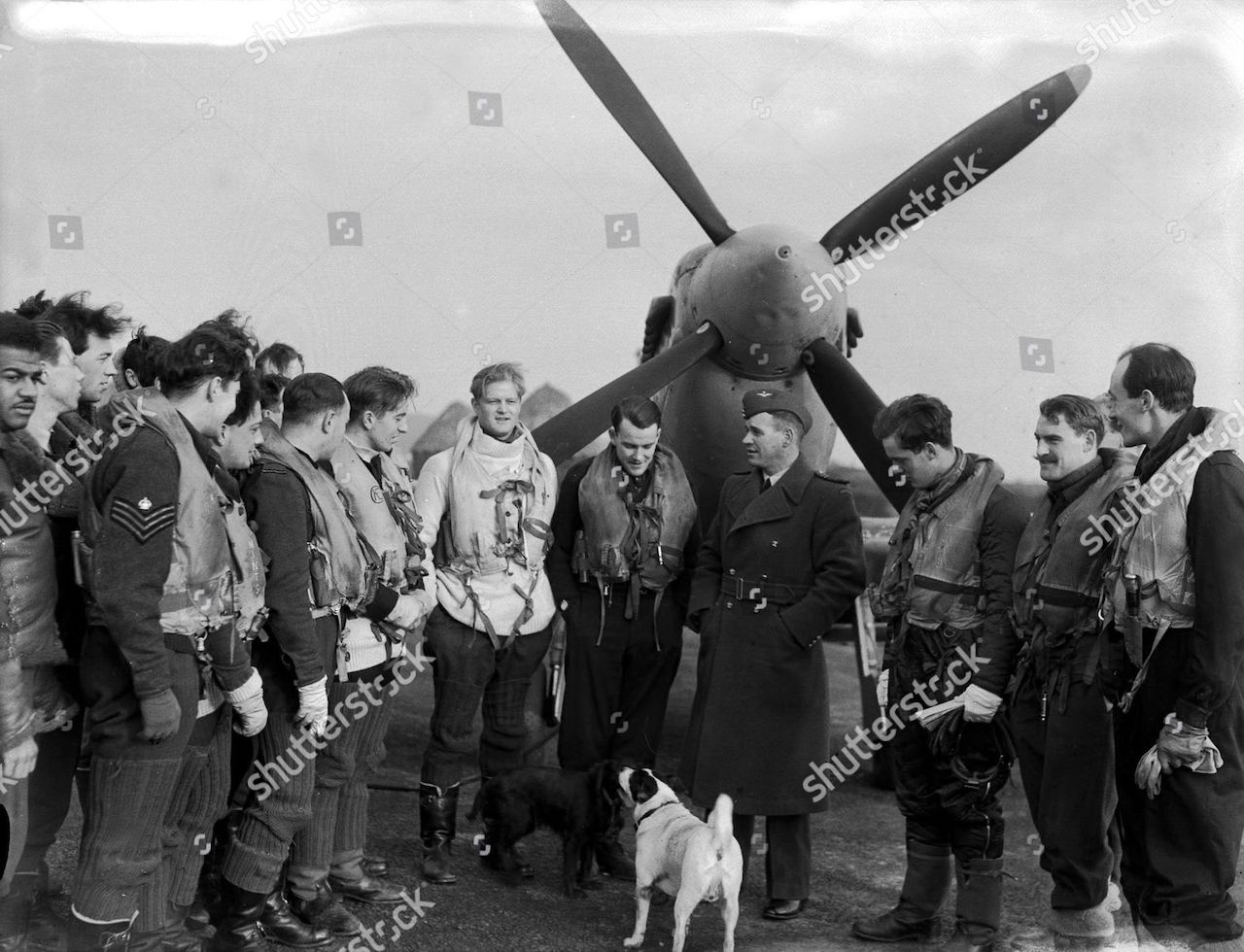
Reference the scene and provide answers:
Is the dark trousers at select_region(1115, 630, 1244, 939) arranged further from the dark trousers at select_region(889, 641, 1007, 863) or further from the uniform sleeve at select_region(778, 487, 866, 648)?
the uniform sleeve at select_region(778, 487, 866, 648)

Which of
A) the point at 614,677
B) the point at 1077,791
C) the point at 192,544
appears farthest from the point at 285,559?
the point at 1077,791

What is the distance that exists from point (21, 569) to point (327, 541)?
3.05 feet

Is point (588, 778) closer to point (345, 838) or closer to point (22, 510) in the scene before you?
point (345, 838)

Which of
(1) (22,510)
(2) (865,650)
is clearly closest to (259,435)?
(1) (22,510)

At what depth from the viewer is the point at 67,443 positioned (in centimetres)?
342

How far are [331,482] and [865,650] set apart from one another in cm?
368

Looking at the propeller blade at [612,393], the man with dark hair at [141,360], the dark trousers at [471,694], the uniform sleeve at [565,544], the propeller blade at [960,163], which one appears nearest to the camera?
the man with dark hair at [141,360]

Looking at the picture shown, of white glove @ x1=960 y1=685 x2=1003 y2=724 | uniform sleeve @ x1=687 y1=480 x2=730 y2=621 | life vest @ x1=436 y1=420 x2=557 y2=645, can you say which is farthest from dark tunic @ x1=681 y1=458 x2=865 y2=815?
life vest @ x1=436 y1=420 x2=557 y2=645

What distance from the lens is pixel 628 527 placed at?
4707 millimetres

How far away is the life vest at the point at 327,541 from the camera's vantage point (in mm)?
3527

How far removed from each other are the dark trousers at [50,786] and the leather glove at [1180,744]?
299 centimetres

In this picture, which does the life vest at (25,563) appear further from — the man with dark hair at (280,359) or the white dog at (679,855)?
the white dog at (679,855)

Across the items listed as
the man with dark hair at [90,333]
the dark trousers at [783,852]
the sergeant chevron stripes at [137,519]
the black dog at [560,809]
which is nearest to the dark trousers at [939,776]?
the dark trousers at [783,852]

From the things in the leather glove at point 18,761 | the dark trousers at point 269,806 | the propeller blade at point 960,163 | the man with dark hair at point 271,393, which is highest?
the propeller blade at point 960,163
